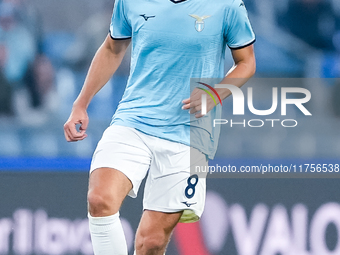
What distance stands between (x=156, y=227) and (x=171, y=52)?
77 cm

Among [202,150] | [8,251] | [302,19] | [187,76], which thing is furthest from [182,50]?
[8,251]

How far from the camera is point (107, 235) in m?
2.03

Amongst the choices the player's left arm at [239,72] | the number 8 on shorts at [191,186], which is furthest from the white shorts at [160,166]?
the player's left arm at [239,72]

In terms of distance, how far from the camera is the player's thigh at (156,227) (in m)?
2.25

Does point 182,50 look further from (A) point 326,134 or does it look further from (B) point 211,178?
(A) point 326,134

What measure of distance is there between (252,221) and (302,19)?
137 cm

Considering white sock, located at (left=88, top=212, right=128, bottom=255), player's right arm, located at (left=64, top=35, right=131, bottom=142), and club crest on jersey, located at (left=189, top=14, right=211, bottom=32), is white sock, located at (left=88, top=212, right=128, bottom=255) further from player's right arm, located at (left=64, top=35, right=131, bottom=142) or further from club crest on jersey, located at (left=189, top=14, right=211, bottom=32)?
club crest on jersey, located at (left=189, top=14, right=211, bottom=32)

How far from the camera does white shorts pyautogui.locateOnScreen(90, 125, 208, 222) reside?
218 centimetres

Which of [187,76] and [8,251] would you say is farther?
[8,251]

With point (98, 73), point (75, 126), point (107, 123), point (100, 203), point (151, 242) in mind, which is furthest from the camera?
point (107, 123)

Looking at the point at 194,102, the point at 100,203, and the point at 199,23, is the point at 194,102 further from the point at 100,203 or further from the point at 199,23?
the point at 100,203

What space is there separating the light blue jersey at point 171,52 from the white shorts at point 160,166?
0.05 meters

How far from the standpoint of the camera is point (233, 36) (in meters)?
2.32

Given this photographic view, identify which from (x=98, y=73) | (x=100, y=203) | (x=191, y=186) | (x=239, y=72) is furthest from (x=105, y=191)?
(x=239, y=72)
